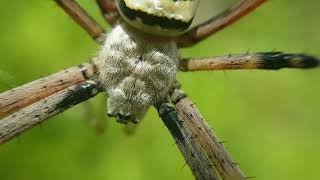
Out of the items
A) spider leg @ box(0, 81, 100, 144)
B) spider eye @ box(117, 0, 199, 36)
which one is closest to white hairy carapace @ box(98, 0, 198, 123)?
spider eye @ box(117, 0, 199, 36)

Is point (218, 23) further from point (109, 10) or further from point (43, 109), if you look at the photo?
point (43, 109)

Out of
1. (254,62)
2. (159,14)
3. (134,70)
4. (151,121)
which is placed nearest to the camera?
(159,14)

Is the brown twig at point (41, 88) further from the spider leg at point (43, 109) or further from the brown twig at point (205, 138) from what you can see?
the brown twig at point (205, 138)

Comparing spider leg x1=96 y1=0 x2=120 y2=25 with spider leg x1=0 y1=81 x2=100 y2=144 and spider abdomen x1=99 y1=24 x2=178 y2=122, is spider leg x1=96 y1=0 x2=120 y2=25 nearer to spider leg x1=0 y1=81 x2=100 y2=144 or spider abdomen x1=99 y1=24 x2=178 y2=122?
spider abdomen x1=99 y1=24 x2=178 y2=122

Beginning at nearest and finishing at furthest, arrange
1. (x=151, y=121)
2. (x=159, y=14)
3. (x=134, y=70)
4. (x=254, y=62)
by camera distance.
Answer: (x=159, y=14)
(x=134, y=70)
(x=254, y=62)
(x=151, y=121)

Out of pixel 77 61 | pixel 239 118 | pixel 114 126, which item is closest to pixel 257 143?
pixel 239 118

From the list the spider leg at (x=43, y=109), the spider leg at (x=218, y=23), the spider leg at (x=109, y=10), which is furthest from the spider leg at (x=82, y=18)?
the spider leg at (x=218, y=23)

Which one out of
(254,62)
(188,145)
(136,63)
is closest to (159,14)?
(136,63)
